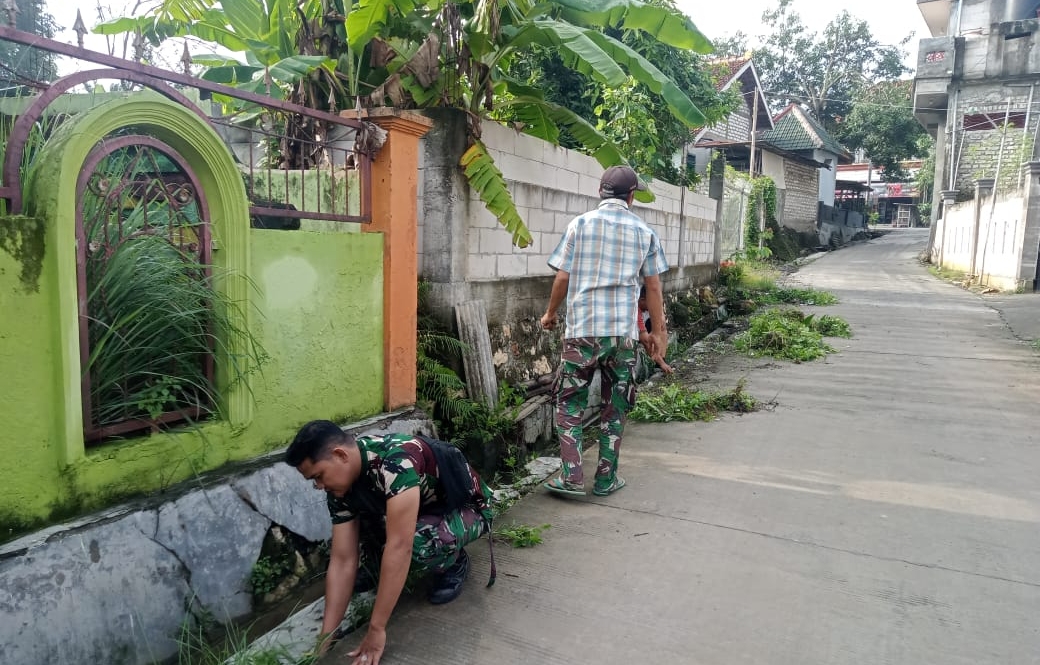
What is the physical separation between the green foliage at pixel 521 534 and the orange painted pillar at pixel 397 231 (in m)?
1.04

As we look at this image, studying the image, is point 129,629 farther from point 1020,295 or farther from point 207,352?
point 1020,295

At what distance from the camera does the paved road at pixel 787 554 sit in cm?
251

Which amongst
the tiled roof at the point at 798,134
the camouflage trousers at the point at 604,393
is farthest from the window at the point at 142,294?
the tiled roof at the point at 798,134

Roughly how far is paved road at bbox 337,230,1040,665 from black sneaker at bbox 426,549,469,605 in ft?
0.15

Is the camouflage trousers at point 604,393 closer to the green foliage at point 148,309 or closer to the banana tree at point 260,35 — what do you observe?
the green foliage at point 148,309

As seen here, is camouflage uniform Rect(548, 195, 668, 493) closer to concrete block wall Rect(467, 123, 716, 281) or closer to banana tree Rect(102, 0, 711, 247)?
banana tree Rect(102, 0, 711, 247)

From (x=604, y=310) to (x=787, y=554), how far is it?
1.47 meters

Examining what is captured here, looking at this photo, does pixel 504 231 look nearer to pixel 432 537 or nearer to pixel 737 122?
pixel 432 537

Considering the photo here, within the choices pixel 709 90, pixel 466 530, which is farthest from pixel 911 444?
pixel 709 90

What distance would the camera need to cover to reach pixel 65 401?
7.70 feet

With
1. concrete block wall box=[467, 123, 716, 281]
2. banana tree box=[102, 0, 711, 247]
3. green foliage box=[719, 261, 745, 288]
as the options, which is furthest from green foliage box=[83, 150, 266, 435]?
green foliage box=[719, 261, 745, 288]

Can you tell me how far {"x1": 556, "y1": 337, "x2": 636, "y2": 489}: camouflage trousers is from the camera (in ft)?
12.5

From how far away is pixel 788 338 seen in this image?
8.57 meters

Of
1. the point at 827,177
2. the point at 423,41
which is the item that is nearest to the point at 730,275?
the point at 423,41
